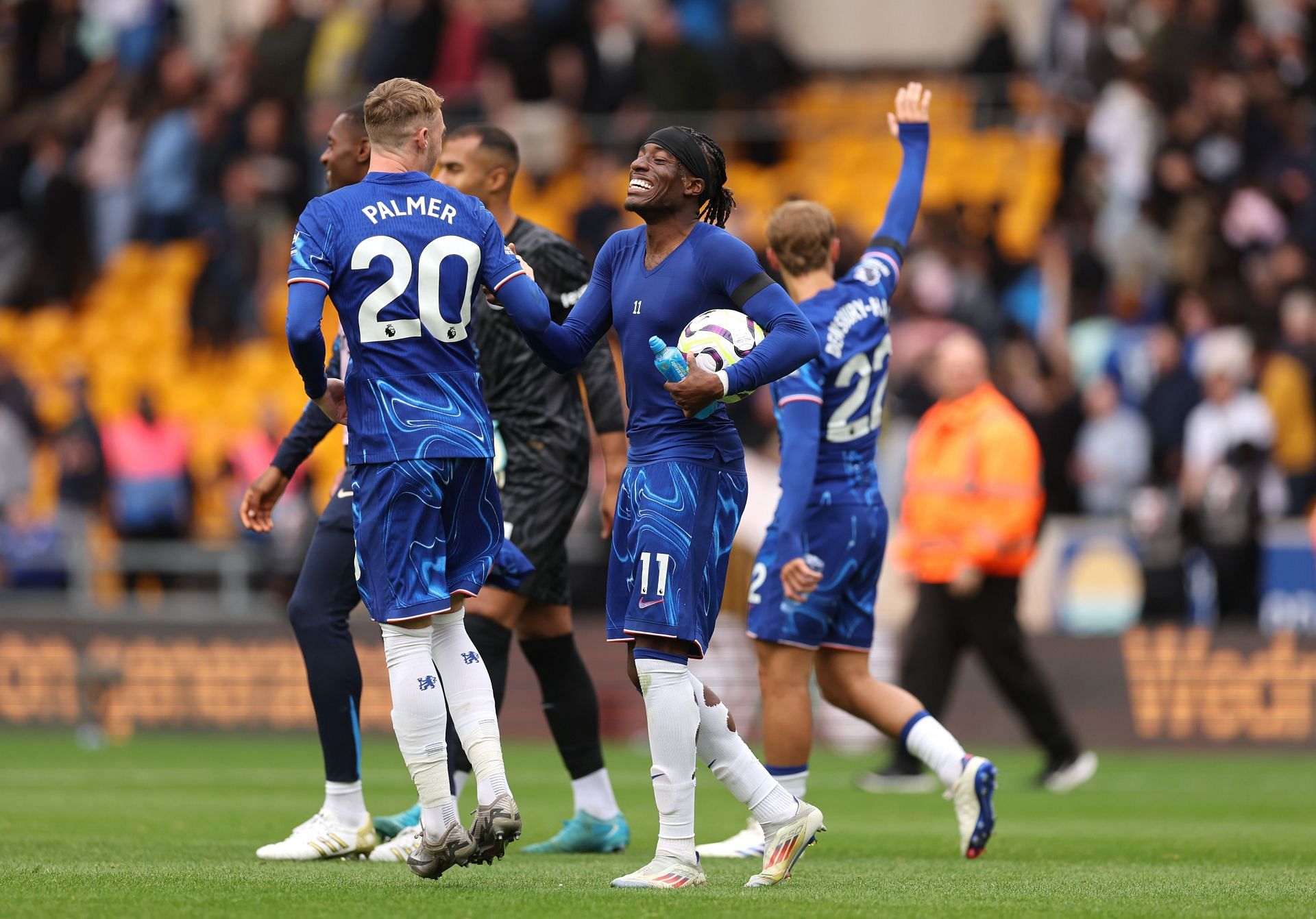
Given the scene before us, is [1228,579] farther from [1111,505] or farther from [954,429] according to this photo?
[954,429]

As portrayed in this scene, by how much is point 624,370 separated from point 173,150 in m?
17.7

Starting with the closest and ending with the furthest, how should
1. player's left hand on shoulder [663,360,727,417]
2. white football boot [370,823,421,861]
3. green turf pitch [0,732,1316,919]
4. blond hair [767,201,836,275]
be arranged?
green turf pitch [0,732,1316,919], player's left hand on shoulder [663,360,727,417], white football boot [370,823,421,861], blond hair [767,201,836,275]

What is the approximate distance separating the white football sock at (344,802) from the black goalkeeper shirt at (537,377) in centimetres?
151

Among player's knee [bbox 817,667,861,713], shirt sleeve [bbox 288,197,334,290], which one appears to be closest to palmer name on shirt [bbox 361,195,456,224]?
shirt sleeve [bbox 288,197,334,290]

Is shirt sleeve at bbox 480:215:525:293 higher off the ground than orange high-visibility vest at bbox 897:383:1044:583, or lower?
higher

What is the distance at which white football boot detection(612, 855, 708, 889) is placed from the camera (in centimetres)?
662

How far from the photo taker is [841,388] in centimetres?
838

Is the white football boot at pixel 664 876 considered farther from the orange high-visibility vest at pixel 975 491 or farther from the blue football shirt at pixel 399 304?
the orange high-visibility vest at pixel 975 491

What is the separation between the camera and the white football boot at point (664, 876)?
6621mm

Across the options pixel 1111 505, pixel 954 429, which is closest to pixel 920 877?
pixel 954 429

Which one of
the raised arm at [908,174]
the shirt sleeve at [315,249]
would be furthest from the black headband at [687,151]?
the raised arm at [908,174]

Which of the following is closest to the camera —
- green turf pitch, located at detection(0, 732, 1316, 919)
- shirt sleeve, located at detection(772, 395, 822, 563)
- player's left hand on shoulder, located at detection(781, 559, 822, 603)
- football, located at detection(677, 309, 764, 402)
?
green turf pitch, located at detection(0, 732, 1316, 919)

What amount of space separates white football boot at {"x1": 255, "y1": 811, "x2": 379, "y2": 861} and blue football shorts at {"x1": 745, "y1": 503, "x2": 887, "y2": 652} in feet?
5.96

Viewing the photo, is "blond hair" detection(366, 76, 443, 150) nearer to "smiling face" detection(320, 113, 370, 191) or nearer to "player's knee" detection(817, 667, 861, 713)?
"smiling face" detection(320, 113, 370, 191)
